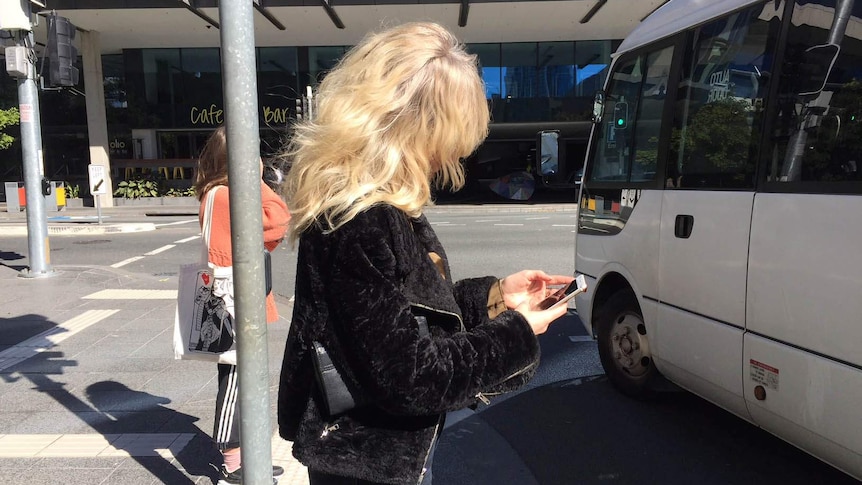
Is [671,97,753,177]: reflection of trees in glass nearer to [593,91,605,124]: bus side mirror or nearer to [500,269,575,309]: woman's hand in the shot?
[593,91,605,124]: bus side mirror

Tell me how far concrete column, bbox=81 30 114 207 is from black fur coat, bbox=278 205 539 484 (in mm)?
25885

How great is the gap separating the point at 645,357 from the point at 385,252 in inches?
126

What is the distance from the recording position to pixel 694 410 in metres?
4.18

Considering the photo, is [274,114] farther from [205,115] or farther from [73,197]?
[73,197]

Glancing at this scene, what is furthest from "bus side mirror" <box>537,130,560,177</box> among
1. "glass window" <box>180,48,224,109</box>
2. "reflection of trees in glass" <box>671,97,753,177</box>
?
"glass window" <box>180,48,224,109</box>

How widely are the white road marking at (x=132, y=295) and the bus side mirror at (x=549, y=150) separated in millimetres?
5146

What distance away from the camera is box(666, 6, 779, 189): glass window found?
3.09 m

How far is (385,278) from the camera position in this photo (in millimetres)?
1300

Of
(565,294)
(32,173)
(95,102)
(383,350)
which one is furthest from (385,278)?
(95,102)

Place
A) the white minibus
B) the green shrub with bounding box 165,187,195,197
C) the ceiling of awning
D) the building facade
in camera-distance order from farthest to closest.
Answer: the green shrub with bounding box 165,187,195,197 < the building facade < the ceiling of awning < the white minibus

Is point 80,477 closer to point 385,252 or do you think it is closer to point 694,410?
point 385,252

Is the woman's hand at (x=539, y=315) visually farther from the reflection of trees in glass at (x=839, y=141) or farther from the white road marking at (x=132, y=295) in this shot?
the white road marking at (x=132, y=295)

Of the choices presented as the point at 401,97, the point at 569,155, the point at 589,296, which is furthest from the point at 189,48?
the point at 401,97

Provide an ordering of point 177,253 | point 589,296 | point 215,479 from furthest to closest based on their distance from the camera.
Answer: point 177,253, point 589,296, point 215,479
